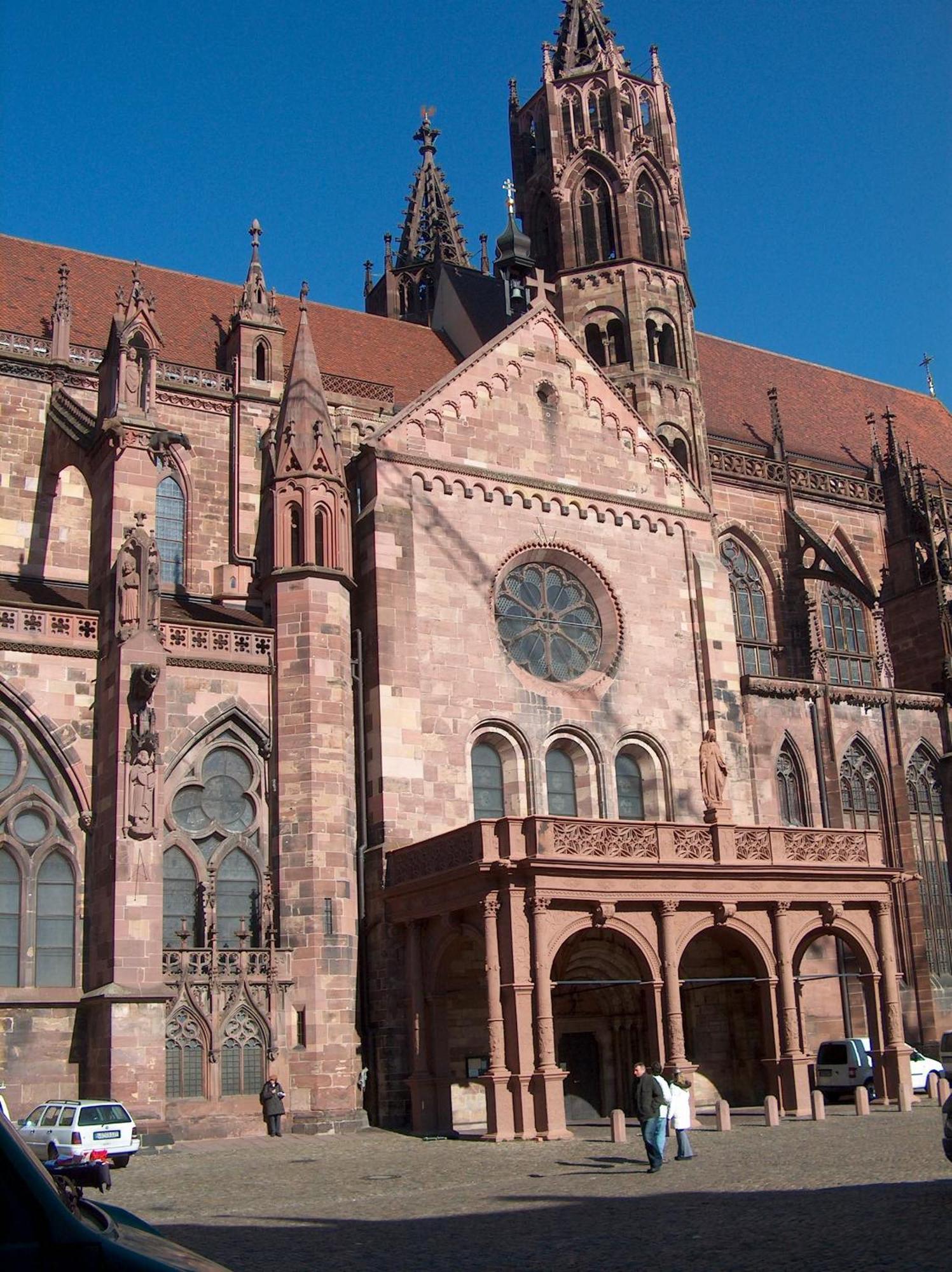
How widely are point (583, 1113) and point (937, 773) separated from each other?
13.5 metres

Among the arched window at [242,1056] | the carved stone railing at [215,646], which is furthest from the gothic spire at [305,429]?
the arched window at [242,1056]

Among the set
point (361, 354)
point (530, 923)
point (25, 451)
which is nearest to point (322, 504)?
point (25, 451)

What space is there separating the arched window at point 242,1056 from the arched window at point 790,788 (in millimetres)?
13825

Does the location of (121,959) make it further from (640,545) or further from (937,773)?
(937,773)

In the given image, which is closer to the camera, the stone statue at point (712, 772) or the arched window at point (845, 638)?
the stone statue at point (712, 772)

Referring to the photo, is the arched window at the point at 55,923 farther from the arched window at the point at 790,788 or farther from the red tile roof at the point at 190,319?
the arched window at the point at 790,788

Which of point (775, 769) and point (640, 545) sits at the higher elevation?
point (640, 545)

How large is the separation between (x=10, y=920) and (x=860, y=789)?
774 inches

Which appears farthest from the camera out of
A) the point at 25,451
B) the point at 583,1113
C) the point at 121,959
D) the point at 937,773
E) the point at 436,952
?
the point at 937,773

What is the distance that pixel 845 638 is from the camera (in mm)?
36812

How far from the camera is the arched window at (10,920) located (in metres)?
21.6

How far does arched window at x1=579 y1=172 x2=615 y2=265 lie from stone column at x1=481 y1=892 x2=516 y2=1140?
18932 mm

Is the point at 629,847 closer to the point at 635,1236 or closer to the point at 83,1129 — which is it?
the point at 83,1129

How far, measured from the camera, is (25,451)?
28.5 m
